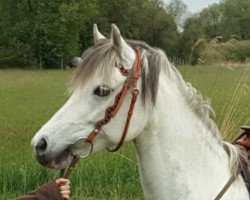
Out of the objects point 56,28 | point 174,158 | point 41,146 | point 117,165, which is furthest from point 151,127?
point 56,28

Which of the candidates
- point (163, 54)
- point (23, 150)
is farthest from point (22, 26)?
point (163, 54)

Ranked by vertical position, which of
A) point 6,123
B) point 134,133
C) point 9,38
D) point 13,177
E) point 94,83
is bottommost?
point 9,38

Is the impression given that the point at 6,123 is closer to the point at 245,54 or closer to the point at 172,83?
the point at 245,54

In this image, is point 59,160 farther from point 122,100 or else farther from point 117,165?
point 117,165

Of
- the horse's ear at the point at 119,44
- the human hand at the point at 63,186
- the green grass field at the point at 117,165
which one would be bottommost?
the green grass field at the point at 117,165

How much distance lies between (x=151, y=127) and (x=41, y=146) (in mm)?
564

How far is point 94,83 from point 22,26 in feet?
Answer: 169

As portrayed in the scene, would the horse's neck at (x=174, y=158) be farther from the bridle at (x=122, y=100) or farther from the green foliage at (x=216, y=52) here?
the green foliage at (x=216, y=52)

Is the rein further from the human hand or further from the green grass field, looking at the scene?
the green grass field

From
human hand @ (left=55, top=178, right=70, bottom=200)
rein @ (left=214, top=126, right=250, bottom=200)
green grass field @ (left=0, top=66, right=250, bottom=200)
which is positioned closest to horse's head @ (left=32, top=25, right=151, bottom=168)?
human hand @ (left=55, top=178, right=70, bottom=200)

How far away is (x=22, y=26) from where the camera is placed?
5278 centimetres

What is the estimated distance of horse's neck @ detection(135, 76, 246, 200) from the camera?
2.71 m

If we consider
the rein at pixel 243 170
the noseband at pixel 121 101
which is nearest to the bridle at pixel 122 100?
the noseband at pixel 121 101

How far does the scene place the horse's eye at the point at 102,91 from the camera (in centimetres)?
261
